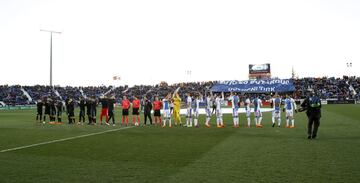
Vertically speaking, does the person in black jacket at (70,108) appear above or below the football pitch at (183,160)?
above

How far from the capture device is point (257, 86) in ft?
240

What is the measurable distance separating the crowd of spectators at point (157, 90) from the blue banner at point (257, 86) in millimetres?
1403

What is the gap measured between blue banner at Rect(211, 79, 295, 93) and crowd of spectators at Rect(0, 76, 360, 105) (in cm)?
140

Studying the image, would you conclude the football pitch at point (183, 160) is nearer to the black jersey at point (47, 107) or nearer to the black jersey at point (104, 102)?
the black jersey at point (104, 102)

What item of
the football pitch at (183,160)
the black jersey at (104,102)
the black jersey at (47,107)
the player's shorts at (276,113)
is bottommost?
the football pitch at (183,160)

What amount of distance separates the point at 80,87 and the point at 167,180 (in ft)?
237

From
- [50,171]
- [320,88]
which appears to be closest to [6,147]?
[50,171]

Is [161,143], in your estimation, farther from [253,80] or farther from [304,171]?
[253,80]

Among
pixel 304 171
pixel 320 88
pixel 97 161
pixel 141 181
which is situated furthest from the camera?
pixel 320 88

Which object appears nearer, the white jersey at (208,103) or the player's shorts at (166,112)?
the white jersey at (208,103)

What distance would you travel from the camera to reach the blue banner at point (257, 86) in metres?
70.5

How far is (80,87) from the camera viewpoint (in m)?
75.8

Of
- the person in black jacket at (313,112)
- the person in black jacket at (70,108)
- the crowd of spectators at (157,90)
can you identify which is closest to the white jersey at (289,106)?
the person in black jacket at (313,112)

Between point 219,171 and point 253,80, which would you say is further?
point 253,80
